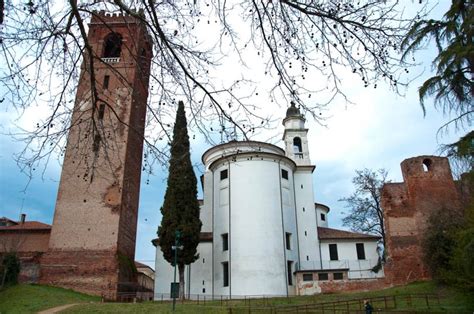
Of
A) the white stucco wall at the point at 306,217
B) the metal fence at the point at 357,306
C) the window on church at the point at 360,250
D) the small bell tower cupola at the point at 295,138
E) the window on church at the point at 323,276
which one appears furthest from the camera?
the small bell tower cupola at the point at 295,138

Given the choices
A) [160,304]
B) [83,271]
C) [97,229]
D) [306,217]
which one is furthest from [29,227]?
[306,217]

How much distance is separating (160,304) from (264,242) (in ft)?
30.3

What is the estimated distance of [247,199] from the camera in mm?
29891

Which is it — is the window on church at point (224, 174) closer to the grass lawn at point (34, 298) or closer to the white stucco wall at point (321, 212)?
the white stucco wall at point (321, 212)

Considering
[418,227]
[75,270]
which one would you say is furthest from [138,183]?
[418,227]

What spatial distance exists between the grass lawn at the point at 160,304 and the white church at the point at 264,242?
350 centimetres

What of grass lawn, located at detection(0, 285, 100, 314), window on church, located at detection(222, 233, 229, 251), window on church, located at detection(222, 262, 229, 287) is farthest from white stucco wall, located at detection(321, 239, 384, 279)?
grass lawn, located at detection(0, 285, 100, 314)

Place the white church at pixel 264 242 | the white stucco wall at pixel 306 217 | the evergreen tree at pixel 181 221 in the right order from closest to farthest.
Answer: the evergreen tree at pixel 181 221
the white church at pixel 264 242
the white stucco wall at pixel 306 217

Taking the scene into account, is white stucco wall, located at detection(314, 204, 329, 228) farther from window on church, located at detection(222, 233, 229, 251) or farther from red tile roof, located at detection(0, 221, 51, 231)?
red tile roof, located at detection(0, 221, 51, 231)

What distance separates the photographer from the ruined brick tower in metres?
27.0

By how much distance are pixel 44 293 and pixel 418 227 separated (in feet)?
77.8

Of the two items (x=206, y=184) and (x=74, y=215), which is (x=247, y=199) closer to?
(x=206, y=184)

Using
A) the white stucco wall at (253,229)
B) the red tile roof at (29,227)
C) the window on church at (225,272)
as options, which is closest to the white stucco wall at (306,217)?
the white stucco wall at (253,229)

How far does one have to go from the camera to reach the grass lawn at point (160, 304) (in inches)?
738
